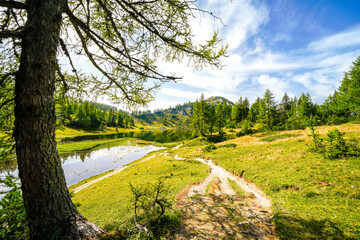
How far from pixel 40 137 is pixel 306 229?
8.37 metres

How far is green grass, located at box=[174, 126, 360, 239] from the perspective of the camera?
496 centimetres

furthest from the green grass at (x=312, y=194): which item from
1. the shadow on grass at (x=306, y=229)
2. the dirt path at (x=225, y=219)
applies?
the dirt path at (x=225, y=219)

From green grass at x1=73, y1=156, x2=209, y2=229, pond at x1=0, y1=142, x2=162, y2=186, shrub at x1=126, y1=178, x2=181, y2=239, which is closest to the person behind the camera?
shrub at x1=126, y1=178, x2=181, y2=239

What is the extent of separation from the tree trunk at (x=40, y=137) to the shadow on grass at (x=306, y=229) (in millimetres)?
6350

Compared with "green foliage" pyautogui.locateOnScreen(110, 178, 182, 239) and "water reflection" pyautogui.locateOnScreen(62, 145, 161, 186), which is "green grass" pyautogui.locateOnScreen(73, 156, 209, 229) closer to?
"green foliage" pyautogui.locateOnScreen(110, 178, 182, 239)

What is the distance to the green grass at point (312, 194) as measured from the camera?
4957 millimetres

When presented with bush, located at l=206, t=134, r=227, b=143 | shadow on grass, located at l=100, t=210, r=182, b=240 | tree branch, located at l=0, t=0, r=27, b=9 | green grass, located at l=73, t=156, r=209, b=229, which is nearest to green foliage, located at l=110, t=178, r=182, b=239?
shadow on grass, located at l=100, t=210, r=182, b=240

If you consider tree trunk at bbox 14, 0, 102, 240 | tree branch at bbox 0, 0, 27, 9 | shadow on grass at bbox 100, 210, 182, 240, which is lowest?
shadow on grass at bbox 100, 210, 182, 240

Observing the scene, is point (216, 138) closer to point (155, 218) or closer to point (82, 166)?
point (82, 166)

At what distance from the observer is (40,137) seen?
2057mm

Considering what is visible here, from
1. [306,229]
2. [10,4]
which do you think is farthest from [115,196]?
[10,4]

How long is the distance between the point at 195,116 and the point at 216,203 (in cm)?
3965

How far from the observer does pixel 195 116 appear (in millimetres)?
46250

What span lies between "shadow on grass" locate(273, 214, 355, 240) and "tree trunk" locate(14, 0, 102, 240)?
6.35m
